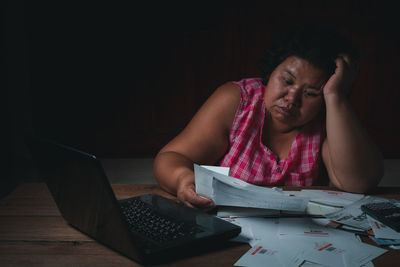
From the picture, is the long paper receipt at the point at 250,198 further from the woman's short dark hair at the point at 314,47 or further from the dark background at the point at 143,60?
the dark background at the point at 143,60

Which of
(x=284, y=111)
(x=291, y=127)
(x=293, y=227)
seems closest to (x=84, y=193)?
(x=293, y=227)

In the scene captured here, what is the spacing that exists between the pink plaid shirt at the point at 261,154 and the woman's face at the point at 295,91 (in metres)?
0.09

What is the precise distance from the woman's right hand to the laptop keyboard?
111 millimetres

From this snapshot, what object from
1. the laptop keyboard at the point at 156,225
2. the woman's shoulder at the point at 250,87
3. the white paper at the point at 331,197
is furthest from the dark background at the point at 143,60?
the laptop keyboard at the point at 156,225

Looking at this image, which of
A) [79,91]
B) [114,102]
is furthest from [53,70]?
[114,102]

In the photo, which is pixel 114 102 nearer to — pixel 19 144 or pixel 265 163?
pixel 19 144

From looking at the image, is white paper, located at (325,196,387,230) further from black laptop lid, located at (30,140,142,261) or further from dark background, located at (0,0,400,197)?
dark background, located at (0,0,400,197)

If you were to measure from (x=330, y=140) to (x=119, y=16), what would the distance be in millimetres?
2616

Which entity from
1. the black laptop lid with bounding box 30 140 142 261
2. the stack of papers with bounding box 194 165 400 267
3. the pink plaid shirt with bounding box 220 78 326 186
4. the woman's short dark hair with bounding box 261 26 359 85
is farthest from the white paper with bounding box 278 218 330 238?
the woman's short dark hair with bounding box 261 26 359 85

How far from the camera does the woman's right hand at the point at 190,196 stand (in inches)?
33.6

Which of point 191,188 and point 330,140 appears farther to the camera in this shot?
point 330,140

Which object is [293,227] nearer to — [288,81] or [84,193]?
[84,193]

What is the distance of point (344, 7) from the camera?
329cm

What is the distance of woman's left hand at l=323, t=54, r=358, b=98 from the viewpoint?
1229 mm
